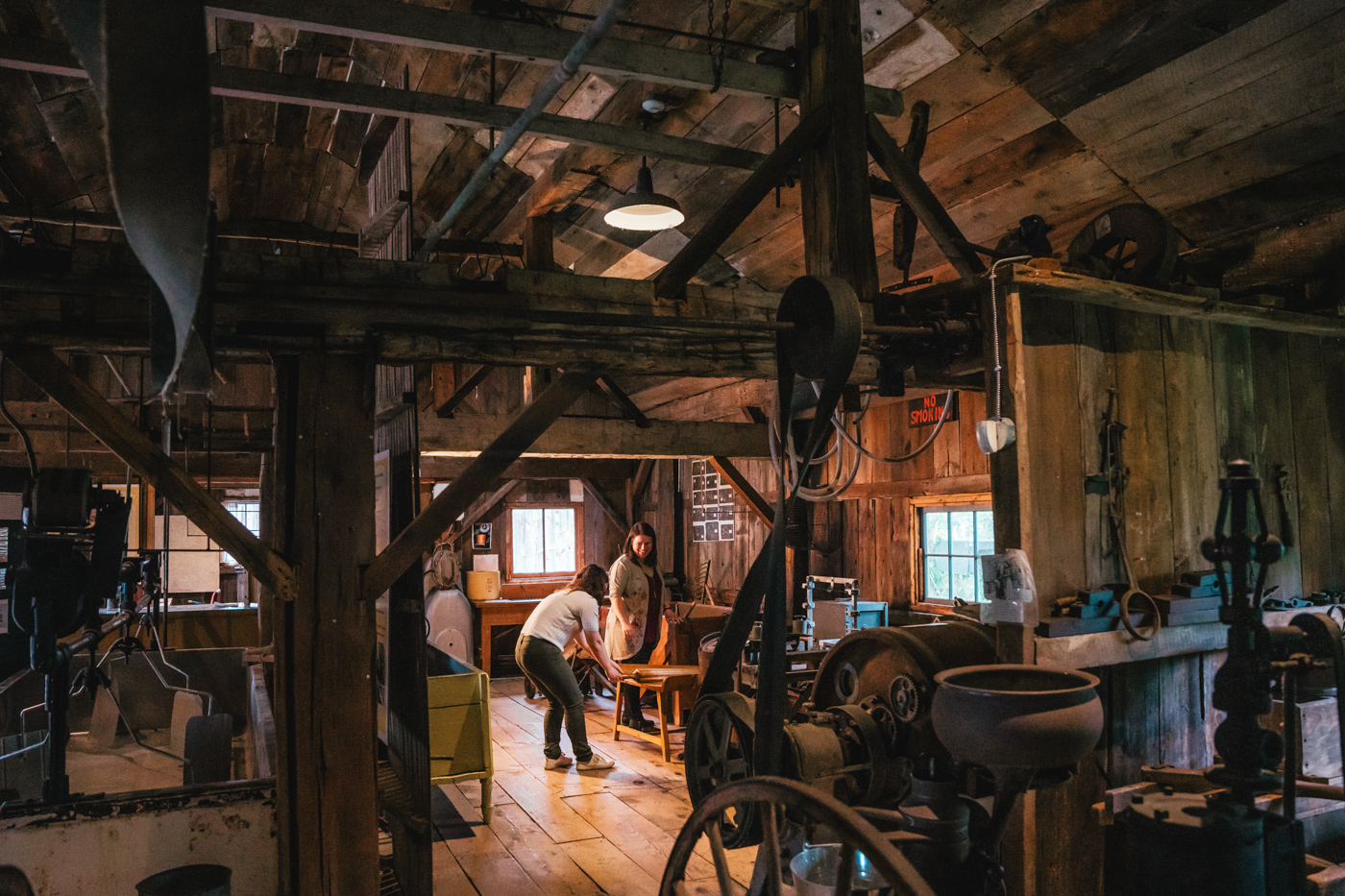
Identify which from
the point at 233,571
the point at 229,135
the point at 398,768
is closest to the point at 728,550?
the point at 398,768

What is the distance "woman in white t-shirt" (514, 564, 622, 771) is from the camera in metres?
6.59

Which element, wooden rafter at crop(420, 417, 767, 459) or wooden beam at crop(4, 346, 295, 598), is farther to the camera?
wooden rafter at crop(420, 417, 767, 459)

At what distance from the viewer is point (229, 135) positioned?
683cm

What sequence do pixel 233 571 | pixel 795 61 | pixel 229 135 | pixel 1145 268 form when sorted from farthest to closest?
pixel 233 571 < pixel 229 135 < pixel 795 61 < pixel 1145 268

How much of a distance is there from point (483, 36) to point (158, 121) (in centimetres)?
303

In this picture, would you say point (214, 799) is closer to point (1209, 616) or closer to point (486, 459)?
point (486, 459)

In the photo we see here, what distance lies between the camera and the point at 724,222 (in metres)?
3.50

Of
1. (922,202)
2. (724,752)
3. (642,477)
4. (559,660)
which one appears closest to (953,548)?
(559,660)

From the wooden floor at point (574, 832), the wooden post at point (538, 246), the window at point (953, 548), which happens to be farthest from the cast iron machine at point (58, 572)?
the window at point (953, 548)

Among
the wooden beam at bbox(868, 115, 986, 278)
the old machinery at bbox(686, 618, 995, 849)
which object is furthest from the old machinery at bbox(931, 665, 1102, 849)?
the wooden beam at bbox(868, 115, 986, 278)

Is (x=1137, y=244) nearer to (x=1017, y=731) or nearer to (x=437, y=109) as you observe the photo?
(x=1017, y=731)

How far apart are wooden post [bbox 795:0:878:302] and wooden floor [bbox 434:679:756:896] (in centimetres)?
310

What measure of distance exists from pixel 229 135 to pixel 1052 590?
6.60 m

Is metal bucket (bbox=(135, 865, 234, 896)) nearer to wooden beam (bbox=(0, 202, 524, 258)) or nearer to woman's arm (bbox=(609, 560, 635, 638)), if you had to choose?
wooden beam (bbox=(0, 202, 524, 258))
